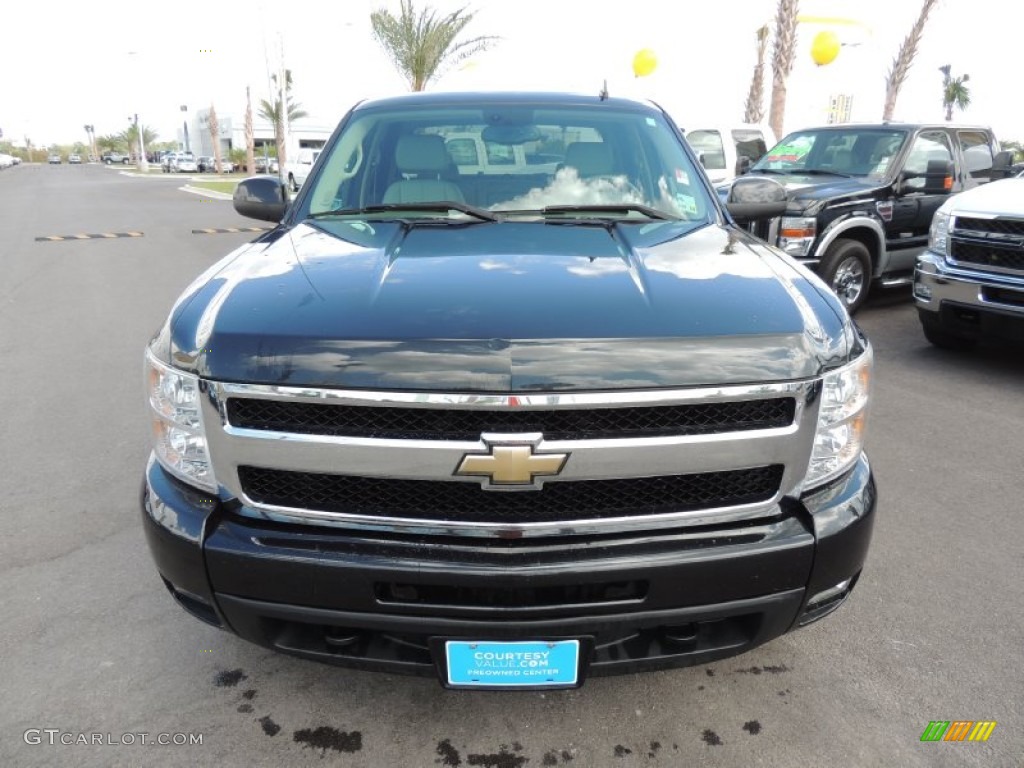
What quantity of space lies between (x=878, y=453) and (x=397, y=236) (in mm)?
3269

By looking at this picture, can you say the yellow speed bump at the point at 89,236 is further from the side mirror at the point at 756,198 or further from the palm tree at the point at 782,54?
the palm tree at the point at 782,54

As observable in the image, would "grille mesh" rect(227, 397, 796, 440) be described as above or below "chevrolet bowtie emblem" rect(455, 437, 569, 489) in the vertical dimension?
above

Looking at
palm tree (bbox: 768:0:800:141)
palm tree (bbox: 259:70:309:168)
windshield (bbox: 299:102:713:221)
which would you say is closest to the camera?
windshield (bbox: 299:102:713:221)

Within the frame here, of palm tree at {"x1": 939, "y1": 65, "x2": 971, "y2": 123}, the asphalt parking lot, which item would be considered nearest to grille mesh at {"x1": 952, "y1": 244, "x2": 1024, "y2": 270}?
the asphalt parking lot

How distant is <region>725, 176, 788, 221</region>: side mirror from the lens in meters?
3.76

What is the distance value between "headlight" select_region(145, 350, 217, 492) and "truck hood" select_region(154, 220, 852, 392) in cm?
6

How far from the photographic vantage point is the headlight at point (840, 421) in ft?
6.77

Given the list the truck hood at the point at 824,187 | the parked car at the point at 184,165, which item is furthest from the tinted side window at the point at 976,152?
the parked car at the point at 184,165

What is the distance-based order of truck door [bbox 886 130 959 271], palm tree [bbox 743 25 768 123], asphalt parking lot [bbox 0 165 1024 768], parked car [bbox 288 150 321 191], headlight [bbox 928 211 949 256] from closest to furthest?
1. asphalt parking lot [bbox 0 165 1024 768]
2. headlight [bbox 928 211 949 256]
3. truck door [bbox 886 130 959 271]
4. parked car [bbox 288 150 321 191]
5. palm tree [bbox 743 25 768 123]

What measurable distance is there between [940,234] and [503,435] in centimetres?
576

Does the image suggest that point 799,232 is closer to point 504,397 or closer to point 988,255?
point 988,255

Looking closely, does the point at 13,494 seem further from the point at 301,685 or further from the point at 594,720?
the point at 594,720

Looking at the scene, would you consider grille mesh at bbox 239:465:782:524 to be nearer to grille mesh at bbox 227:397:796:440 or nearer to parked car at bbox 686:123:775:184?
grille mesh at bbox 227:397:796:440

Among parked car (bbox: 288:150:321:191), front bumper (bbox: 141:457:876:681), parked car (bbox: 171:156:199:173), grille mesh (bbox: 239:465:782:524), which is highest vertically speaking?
grille mesh (bbox: 239:465:782:524)
